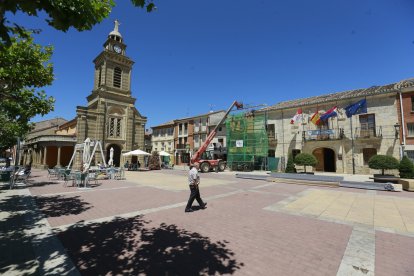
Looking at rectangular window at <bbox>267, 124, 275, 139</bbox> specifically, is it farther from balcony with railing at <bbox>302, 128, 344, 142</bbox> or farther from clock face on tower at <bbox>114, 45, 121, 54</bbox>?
clock face on tower at <bbox>114, 45, 121, 54</bbox>

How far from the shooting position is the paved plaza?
370cm

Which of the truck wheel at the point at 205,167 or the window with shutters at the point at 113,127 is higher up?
the window with shutters at the point at 113,127

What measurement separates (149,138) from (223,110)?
20019mm

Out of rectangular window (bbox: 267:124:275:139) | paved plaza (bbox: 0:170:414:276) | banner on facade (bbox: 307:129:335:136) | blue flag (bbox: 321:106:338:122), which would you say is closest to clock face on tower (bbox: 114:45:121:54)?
rectangular window (bbox: 267:124:275:139)

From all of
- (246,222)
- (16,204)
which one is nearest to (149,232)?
(246,222)

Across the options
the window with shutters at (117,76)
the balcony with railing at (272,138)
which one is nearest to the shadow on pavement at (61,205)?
the balcony with railing at (272,138)

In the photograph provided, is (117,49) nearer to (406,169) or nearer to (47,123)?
(406,169)

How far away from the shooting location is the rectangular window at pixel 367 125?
21.2 meters

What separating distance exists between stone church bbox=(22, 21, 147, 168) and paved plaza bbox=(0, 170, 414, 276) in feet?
79.2

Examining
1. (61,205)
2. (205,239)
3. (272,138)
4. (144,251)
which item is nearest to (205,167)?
(272,138)

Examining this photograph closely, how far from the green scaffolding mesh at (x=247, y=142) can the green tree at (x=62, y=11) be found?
24.1m

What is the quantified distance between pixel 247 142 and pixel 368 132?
12.6 m

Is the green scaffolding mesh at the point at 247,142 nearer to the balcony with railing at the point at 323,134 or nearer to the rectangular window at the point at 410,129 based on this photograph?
the balcony with railing at the point at 323,134

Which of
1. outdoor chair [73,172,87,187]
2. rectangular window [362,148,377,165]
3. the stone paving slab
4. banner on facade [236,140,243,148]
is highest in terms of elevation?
banner on facade [236,140,243,148]
